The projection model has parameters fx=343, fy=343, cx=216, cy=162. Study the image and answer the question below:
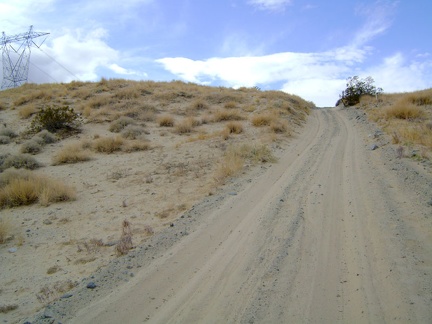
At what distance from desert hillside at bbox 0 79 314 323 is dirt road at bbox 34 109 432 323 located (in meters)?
1.31

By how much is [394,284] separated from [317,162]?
726 centimetres

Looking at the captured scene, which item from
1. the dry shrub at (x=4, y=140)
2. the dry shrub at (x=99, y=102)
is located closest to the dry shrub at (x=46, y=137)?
the dry shrub at (x=4, y=140)

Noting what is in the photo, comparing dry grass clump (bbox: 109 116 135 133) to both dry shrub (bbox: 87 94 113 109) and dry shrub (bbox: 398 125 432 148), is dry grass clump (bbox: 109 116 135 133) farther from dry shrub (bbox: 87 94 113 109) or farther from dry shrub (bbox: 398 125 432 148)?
dry shrub (bbox: 398 125 432 148)

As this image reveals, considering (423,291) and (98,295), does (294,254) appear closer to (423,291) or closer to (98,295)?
(423,291)

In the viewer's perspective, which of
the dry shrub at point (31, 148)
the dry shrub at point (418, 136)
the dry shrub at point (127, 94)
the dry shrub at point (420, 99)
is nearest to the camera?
the dry shrub at point (418, 136)

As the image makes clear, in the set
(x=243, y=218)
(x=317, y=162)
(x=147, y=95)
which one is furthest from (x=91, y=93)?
(x=243, y=218)

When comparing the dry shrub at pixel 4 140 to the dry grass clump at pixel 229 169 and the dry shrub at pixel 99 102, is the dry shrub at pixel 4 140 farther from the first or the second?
the dry grass clump at pixel 229 169

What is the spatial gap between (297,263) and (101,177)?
9261mm

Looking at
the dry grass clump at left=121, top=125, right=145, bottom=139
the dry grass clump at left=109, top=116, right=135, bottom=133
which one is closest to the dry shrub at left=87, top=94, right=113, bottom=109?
the dry grass clump at left=109, top=116, right=135, bottom=133

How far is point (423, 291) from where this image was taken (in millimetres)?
4270

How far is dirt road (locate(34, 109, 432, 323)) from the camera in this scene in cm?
424

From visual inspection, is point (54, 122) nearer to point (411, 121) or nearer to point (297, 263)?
point (297, 263)

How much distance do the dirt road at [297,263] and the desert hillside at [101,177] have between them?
1313 mm

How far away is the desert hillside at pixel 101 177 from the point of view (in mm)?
6543
